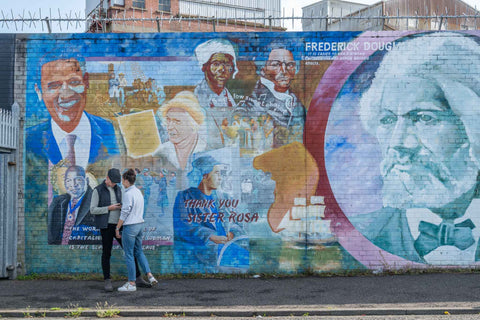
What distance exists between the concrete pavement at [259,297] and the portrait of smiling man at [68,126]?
2287mm

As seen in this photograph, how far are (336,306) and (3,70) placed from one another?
7.20 meters

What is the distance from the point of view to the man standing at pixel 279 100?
34.6ft

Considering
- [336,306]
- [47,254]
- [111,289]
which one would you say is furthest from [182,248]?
[336,306]

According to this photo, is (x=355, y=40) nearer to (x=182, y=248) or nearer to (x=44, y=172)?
(x=182, y=248)

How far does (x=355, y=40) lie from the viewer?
1059 centimetres

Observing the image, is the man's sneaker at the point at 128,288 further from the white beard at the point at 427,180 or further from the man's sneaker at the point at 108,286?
the white beard at the point at 427,180

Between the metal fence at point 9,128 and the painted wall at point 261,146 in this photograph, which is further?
the painted wall at point 261,146

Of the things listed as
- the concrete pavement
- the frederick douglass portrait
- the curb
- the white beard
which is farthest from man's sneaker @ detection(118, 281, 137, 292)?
the white beard

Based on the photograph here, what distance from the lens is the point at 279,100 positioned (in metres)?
10.6

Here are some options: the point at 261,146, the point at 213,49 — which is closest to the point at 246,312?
the point at 261,146

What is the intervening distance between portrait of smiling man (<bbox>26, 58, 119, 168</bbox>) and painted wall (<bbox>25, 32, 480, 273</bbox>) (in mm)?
24

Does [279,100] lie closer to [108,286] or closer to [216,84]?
[216,84]

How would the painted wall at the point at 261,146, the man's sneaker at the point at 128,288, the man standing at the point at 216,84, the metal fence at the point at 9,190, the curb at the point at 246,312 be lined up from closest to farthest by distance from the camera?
the curb at the point at 246,312 < the man's sneaker at the point at 128,288 < the metal fence at the point at 9,190 < the painted wall at the point at 261,146 < the man standing at the point at 216,84

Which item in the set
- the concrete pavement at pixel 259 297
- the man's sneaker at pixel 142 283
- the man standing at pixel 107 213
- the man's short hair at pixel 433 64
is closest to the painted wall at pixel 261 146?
the man's short hair at pixel 433 64
